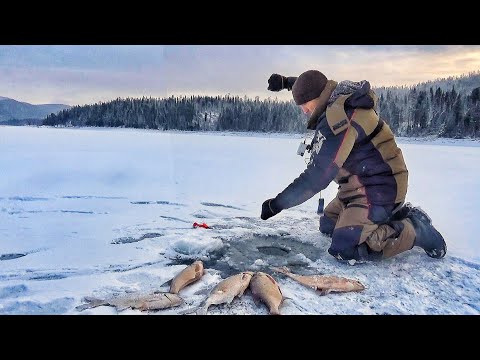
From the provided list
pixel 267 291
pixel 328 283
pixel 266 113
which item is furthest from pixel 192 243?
pixel 266 113

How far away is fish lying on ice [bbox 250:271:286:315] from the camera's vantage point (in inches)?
81.6

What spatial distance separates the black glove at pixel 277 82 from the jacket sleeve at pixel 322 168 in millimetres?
745

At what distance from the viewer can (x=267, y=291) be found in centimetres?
215

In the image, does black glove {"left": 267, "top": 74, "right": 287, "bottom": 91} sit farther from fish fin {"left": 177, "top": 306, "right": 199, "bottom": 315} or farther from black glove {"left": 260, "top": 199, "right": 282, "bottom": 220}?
fish fin {"left": 177, "top": 306, "right": 199, "bottom": 315}

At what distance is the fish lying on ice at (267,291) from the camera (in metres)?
2.07

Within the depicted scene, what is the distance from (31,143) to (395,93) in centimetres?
887

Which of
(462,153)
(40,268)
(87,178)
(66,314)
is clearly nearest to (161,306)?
(66,314)

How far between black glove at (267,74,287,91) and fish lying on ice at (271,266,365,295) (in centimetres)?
147

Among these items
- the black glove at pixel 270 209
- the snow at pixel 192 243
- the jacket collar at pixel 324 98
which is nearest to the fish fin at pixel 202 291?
the snow at pixel 192 243

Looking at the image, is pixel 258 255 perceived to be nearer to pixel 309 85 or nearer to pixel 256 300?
pixel 256 300

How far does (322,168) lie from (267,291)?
902mm

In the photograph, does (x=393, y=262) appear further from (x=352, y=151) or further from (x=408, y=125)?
(x=408, y=125)

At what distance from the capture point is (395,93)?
248 inches

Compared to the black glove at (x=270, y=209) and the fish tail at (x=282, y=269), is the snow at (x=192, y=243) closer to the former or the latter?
the fish tail at (x=282, y=269)
